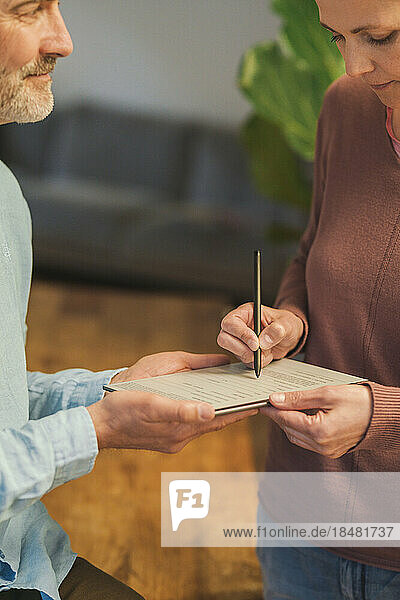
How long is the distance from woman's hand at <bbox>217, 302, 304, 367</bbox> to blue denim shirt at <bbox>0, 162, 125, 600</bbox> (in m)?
0.21

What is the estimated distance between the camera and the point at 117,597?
3.51 ft

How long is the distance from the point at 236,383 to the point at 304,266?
1.31 ft

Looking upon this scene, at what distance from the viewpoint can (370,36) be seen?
3.25ft

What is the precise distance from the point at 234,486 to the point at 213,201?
2509mm

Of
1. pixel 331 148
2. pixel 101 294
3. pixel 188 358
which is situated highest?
pixel 331 148

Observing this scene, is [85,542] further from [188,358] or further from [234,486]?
[188,358]

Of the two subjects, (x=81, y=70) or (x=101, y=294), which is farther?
(x=81, y=70)

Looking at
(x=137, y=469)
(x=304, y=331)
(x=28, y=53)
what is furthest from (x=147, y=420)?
(x=137, y=469)

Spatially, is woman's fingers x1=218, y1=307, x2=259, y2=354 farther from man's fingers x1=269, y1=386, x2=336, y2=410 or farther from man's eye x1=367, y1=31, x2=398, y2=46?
man's eye x1=367, y1=31, x2=398, y2=46

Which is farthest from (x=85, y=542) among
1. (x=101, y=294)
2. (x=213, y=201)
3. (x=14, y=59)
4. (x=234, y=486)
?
(x=213, y=201)

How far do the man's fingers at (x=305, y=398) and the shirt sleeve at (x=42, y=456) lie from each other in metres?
0.24

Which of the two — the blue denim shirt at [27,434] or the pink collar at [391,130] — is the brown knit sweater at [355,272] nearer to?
the pink collar at [391,130]

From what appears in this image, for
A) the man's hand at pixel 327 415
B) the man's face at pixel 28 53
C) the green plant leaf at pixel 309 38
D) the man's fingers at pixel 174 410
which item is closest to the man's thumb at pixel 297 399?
the man's hand at pixel 327 415

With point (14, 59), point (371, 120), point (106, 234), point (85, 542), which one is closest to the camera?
point (14, 59)
